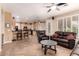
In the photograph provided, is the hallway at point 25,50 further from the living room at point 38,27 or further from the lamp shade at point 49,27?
the lamp shade at point 49,27

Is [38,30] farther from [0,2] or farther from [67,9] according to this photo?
[0,2]

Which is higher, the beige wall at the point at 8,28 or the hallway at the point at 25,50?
the beige wall at the point at 8,28

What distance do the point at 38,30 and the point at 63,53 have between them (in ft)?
2.67

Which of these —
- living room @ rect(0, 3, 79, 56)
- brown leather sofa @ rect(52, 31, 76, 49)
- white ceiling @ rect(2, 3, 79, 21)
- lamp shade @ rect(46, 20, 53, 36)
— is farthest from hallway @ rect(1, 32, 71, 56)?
white ceiling @ rect(2, 3, 79, 21)

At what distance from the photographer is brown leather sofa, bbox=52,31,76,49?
8.10 feet

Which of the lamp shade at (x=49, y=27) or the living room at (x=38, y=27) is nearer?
the living room at (x=38, y=27)

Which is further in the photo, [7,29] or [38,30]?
[38,30]

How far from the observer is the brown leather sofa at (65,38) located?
2469mm

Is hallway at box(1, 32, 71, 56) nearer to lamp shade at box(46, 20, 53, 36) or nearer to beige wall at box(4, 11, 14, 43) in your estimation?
beige wall at box(4, 11, 14, 43)

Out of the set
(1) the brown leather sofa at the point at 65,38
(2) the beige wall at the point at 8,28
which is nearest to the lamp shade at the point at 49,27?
(1) the brown leather sofa at the point at 65,38

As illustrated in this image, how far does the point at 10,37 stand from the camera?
2541 millimetres

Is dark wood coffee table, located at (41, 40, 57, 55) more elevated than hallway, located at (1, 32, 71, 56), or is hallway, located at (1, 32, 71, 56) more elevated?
dark wood coffee table, located at (41, 40, 57, 55)

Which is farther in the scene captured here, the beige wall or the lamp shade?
the lamp shade

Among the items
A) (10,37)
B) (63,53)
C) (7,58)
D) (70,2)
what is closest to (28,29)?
(10,37)
